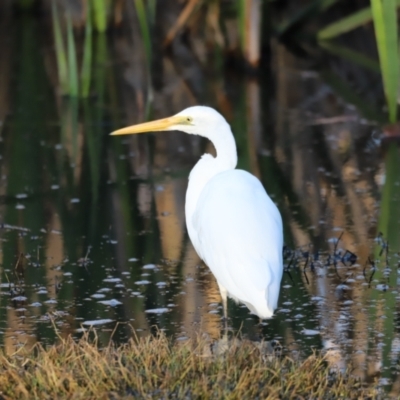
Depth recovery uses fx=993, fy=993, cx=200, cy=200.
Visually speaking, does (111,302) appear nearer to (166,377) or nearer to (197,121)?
(197,121)

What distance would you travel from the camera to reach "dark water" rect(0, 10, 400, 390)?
13.8ft

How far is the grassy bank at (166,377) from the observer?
9.91 ft

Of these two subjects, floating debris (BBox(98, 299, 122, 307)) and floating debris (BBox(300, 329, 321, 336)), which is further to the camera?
floating debris (BBox(98, 299, 122, 307))

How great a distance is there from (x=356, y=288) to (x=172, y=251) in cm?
112

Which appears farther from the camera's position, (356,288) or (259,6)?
(259,6)

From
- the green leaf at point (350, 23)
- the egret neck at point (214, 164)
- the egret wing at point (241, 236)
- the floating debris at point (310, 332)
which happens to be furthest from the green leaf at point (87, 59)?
the floating debris at point (310, 332)

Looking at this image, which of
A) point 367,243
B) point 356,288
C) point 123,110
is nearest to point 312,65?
point 123,110

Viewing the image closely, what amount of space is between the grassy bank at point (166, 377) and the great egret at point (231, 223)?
375 millimetres

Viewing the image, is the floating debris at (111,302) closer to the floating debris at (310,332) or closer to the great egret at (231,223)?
the great egret at (231,223)

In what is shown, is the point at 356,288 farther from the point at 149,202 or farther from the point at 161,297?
the point at 149,202

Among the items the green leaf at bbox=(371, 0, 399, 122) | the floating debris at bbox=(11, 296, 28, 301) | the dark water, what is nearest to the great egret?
the dark water

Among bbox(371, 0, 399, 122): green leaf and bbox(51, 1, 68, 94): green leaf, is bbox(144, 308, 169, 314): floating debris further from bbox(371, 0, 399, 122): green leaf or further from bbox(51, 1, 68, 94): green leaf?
bbox(51, 1, 68, 94): green leaf

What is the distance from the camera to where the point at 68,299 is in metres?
4.52

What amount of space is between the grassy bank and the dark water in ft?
1.37
